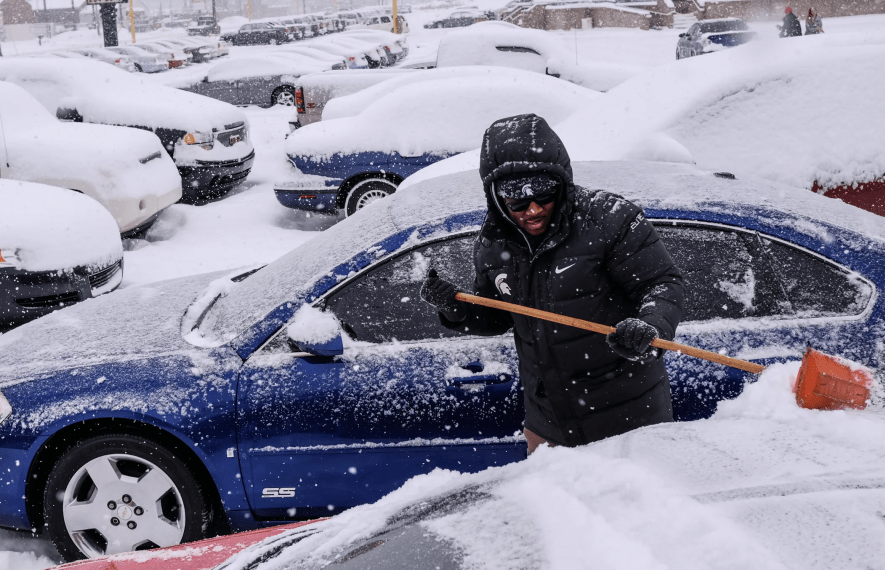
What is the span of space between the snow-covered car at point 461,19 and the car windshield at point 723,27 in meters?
22.8

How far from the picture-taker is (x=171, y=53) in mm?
29562

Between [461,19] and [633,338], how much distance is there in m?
43.7

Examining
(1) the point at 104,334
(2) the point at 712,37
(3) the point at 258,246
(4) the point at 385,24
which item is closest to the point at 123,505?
(1) the point at 104,334

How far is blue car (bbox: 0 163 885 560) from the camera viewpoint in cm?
277

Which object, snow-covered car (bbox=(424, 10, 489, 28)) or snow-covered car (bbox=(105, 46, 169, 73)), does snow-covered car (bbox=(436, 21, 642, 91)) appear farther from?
snow-covered car (bbox=(424, 10, 489, 28))

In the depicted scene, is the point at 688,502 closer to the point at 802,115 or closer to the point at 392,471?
the point at 392,471

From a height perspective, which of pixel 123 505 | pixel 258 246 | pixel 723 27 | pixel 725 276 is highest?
pixel 723 27

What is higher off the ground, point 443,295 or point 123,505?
point 443,295

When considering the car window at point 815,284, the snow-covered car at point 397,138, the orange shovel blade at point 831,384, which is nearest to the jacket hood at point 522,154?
the orange shovel blade at point 831,384

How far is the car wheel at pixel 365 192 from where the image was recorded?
750cm

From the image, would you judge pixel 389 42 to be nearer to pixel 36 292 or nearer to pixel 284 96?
pixel 284 96

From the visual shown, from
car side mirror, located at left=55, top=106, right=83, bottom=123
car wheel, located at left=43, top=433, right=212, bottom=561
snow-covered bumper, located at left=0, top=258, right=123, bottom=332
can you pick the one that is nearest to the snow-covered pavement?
car wheel, located at left=43, top=433, right=212, bottom=561

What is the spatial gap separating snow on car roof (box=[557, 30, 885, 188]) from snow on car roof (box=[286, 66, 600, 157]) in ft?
7.32

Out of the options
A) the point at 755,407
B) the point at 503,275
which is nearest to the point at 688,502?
the point at 755,407
